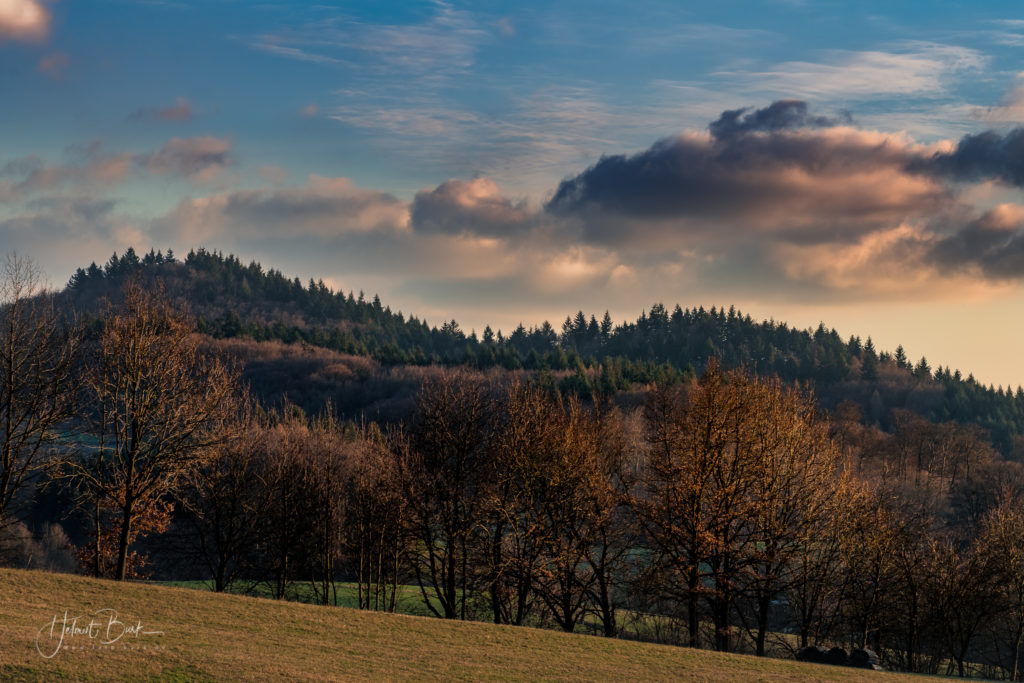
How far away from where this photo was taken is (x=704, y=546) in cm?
4319

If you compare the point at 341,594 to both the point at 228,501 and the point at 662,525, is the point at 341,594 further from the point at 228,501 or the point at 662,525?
the point at 662,525

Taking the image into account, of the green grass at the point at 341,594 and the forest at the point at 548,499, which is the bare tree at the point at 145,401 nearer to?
the forest at the point at 548,499

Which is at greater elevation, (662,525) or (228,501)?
(662,525)

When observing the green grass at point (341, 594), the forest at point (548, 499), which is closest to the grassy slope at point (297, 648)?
the forest at point (548, 499)

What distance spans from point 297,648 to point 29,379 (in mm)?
29149

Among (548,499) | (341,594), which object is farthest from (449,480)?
(341,594)

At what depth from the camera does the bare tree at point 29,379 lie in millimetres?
43594

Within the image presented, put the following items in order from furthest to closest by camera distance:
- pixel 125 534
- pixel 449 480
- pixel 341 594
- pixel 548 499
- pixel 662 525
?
pixel 341 594 < pixel 449 480 < pixel 548 499 < pixel 662 525 < pixel 125 534

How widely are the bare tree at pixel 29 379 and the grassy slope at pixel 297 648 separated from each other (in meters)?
13.4

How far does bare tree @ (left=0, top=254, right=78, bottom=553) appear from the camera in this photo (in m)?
43.6

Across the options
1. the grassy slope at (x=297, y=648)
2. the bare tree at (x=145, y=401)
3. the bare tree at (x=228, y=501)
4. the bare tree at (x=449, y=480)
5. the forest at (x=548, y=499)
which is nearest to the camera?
the grassy slope at (x=297, y=648)

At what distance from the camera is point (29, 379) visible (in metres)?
46.8

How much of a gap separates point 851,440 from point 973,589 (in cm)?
8085

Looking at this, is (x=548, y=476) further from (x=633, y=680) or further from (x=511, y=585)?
(x=633, y=680)
